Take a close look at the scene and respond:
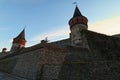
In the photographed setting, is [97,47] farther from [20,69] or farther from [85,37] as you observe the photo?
[20,69]

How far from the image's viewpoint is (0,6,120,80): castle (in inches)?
365

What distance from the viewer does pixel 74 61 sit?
542 inches

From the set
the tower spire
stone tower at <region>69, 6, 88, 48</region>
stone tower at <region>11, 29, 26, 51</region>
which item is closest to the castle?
stone tower at <region>69, 6, 88, 48</region>

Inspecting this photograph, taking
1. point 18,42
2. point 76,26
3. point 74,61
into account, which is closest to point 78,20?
point 76,26

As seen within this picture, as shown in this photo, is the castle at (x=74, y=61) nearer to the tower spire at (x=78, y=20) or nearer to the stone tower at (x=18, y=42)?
the tower spire at (x=78, y=20)

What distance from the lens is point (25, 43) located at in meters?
39.1

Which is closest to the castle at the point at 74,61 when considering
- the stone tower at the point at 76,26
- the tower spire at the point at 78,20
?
the stone tower at the point at 76,26

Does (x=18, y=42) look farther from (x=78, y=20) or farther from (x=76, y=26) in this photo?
(x=78, y=20)

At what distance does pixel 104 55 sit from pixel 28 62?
8843 mm

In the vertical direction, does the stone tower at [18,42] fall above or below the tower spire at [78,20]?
below

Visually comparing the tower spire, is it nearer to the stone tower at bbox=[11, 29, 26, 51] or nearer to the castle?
the castle

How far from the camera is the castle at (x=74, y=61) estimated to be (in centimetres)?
927

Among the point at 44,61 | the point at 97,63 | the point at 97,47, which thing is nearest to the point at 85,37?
the point at 97,47

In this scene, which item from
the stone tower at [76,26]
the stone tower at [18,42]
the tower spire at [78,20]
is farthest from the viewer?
the stone tower at [18,42]
